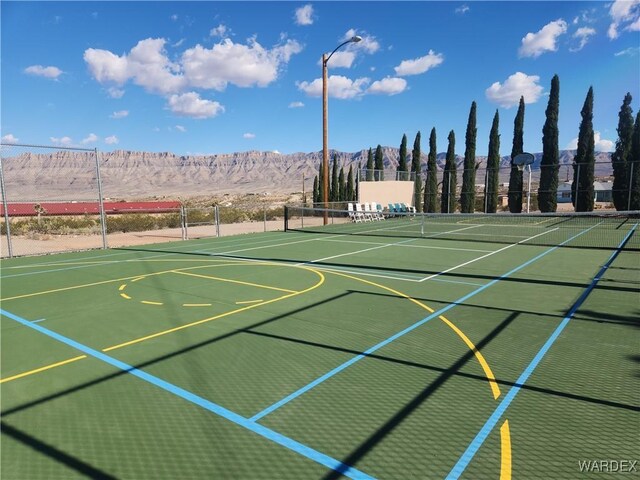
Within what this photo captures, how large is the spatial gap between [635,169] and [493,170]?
10.9m

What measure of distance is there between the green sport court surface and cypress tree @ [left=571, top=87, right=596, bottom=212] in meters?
28.6

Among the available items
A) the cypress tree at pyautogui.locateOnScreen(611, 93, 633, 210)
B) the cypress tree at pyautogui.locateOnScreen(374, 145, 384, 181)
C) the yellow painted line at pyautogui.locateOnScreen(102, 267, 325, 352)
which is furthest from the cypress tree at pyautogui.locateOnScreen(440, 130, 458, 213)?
the yellow painted line at pyautogui.locateOnScreen(102, 267, 325, 352)

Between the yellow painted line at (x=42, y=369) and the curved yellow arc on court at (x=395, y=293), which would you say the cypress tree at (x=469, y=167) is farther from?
the yellow painted line at (x=42, y=369)

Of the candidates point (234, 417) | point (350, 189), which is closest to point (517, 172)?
point (350, 189)

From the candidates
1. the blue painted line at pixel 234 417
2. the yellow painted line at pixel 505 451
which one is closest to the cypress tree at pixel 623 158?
the yellow painted line at pixel 505 451

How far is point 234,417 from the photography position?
406 centimetres

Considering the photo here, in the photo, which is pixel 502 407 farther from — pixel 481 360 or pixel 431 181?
pixel 431 181

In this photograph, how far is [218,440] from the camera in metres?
3.69

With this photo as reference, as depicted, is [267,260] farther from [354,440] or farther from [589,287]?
[354,440]

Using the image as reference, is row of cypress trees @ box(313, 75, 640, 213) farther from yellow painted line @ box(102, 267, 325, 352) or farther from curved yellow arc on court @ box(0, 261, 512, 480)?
yellow painted line @ box(102, 267, 325, 352)

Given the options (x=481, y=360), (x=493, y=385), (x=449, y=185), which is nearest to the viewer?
(x=493, y=385)

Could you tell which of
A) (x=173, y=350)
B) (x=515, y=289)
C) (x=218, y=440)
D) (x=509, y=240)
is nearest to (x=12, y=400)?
(x=173, y=350)

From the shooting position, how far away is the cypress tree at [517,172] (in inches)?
1495

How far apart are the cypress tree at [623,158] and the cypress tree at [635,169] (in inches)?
23.3
